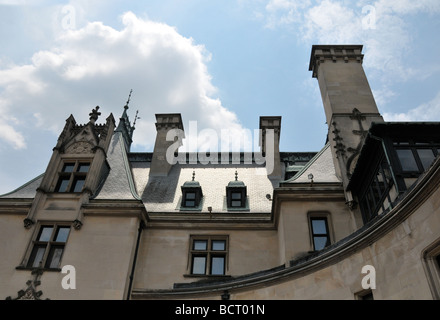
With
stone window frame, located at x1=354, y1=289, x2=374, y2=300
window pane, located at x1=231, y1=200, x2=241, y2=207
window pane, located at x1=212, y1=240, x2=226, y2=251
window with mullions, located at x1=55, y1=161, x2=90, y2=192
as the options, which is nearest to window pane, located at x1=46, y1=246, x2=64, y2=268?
window with mullions, located at x1=55, y1=161, x2=90, y2=192

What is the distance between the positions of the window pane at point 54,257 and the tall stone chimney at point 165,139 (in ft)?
28.7

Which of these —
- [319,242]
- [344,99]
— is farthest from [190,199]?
[344,99]

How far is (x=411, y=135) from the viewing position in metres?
12.7

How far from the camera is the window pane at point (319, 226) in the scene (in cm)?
1683

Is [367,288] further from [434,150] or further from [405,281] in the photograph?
[434,150]

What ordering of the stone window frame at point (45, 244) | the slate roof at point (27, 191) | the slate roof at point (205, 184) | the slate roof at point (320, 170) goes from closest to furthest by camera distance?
1. the stone window frame at point (45, 244)
2. the slate roof at point (320, 170)
3. the slate roof at point (27, 191)
4. the slate roof at point (205, 184)

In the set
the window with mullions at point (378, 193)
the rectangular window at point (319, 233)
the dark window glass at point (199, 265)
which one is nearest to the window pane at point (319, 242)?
the rectangular window at point (319, 233)

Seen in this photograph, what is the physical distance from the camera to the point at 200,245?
1909 cm

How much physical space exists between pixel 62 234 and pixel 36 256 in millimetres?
1488

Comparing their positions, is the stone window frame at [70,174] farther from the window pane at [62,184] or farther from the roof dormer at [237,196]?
the roof dormer at [237,196]

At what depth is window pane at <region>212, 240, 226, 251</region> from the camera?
19.0 m

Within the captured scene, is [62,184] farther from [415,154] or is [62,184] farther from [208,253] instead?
[415,154]

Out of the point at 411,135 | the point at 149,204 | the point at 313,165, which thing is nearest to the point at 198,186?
the point at 149,204

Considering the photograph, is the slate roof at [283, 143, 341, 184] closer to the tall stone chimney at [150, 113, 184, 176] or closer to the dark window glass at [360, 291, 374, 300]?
the dark window glass at [360, 291, 374, 300]
